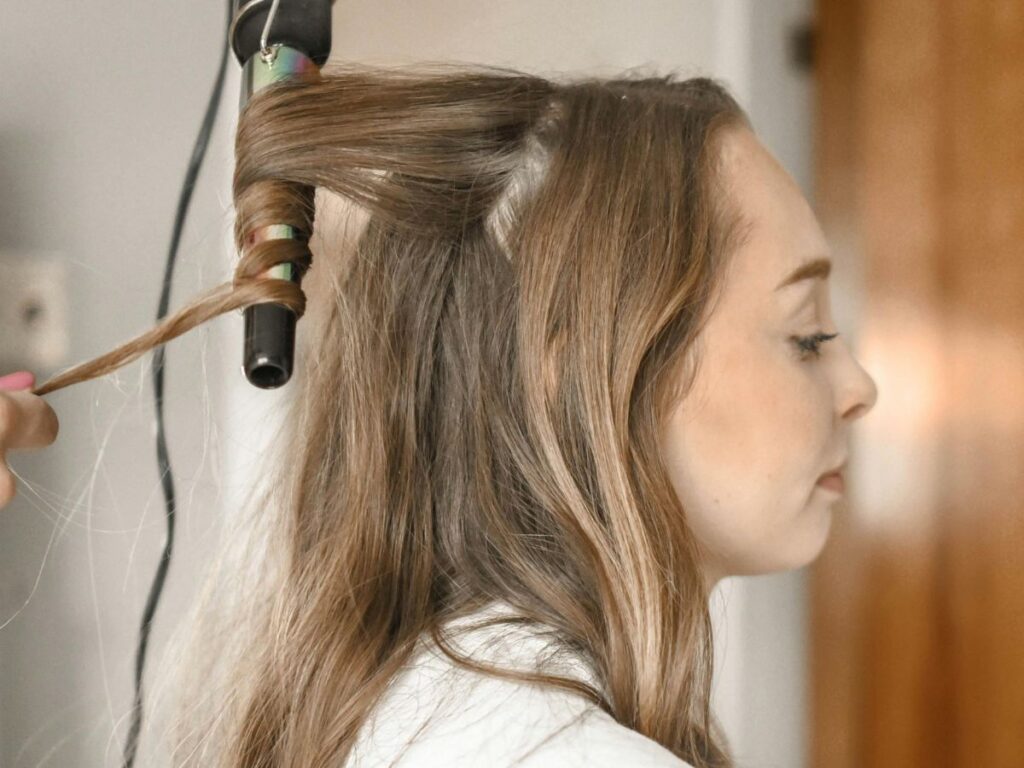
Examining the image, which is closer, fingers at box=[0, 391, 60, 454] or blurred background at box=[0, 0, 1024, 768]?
fingers at box=[0, 391, 60, 454]

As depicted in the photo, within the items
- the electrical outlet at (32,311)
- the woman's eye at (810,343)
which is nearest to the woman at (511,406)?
the woman's eye at (810,343)

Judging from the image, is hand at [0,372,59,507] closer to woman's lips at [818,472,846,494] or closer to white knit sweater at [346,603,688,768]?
white knit sweater at [346,603,688,768]

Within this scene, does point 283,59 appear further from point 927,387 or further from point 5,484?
point 927,387

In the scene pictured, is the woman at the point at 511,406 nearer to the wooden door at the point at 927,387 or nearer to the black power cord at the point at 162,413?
the black power cord at the point at 162,413

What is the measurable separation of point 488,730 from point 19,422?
27cm

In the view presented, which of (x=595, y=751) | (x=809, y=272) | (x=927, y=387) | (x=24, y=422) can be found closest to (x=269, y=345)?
(x=24, y=422)

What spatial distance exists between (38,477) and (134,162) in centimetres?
24

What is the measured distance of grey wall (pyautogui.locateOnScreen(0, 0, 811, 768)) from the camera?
664 millimetres

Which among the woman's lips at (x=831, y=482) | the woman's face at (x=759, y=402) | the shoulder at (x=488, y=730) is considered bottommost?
the shoulder at (x=488, y=730)

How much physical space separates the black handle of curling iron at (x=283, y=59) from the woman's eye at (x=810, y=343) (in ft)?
1.08

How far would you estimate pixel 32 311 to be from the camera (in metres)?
0.67

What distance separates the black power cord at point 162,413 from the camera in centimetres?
70

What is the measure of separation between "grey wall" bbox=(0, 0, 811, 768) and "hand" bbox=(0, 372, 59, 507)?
0.59 ft

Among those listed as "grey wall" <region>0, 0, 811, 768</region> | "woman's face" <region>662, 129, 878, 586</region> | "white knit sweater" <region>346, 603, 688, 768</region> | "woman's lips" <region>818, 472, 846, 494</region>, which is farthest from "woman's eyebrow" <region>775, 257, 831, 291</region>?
"grey wall" <region>0, 0, 811, 768</region>
